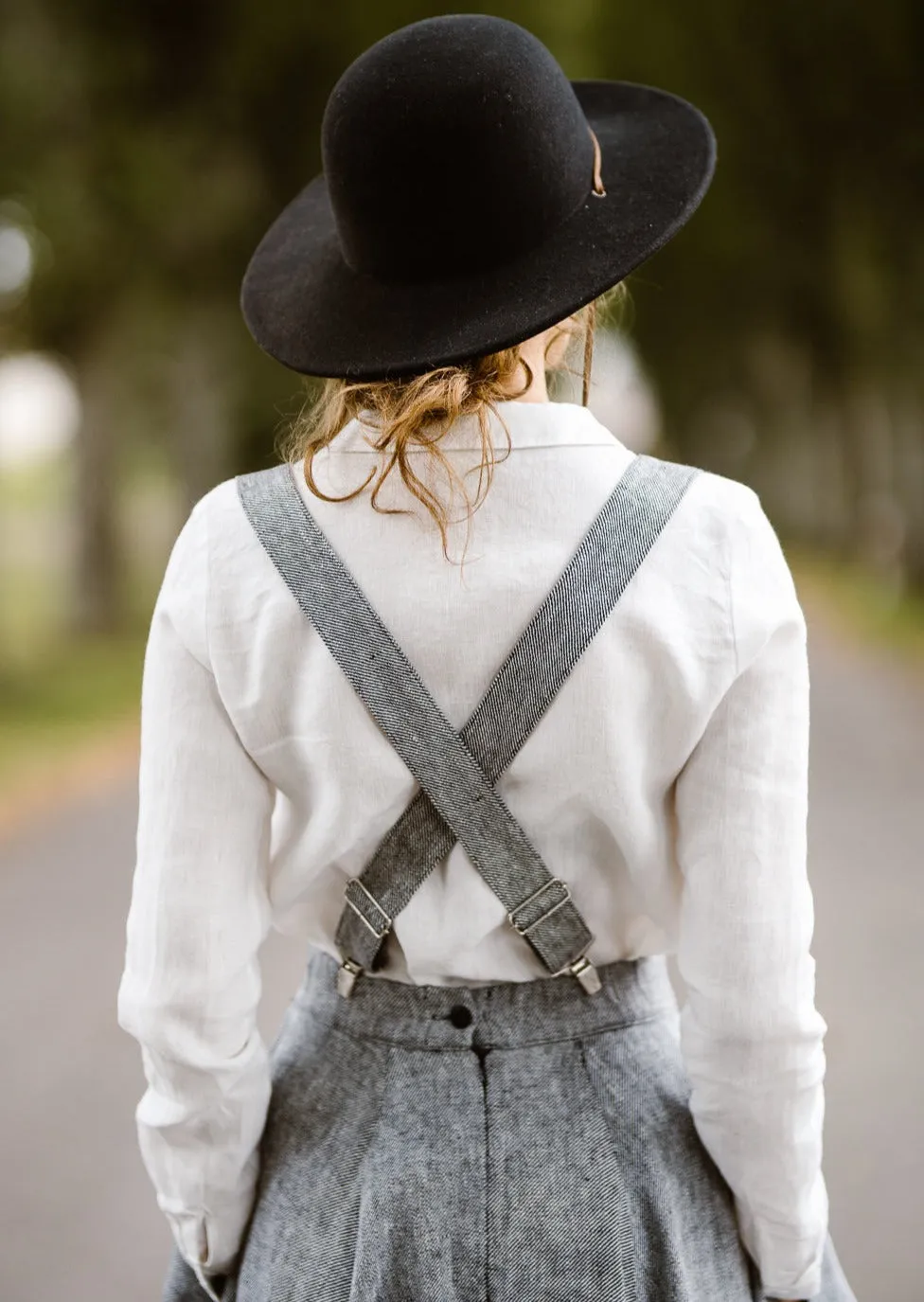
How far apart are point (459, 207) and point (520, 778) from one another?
63cm

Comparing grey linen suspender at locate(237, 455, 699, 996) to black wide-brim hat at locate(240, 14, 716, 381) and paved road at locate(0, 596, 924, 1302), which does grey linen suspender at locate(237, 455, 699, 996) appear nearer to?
black wide-brim hat at locate(240, 14, 716, 381)

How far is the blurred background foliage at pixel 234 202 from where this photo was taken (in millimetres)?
10883

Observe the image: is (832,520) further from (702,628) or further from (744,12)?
(702,628)

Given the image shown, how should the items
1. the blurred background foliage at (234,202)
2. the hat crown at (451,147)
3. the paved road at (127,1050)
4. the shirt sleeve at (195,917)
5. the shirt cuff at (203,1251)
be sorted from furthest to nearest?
the blurred background foliage at (234,202), the paved road at (127,1050), the shirt cuff at (203,1251), the shirt sleeve at (195,917), the hat crown at (451,147)

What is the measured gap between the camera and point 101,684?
1157 centimetres

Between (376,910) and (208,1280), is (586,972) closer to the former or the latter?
(376,910)

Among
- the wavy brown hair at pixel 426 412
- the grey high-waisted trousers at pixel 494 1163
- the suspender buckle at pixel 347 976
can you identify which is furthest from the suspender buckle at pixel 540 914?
the wavy brown hair at pixel 426 412

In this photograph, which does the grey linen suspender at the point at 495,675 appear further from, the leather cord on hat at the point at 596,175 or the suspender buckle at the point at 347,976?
the leather cord on hat at the point at 596,175

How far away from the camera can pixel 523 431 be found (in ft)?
4.68

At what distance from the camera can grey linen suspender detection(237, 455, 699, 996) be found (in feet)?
4.49

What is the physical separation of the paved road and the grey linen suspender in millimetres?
2049

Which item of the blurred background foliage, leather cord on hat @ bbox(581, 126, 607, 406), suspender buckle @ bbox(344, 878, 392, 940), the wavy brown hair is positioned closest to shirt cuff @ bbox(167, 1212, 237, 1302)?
suspender buckle @ bbox(344, 878, 392, 940)

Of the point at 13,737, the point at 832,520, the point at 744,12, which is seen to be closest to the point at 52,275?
the point at 13,737

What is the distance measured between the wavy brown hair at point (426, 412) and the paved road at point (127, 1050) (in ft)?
7.55
